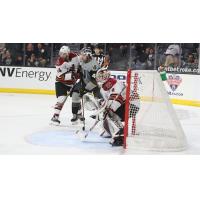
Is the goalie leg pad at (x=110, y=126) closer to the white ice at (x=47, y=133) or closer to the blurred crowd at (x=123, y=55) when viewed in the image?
the white ice at (x=47, y=133)

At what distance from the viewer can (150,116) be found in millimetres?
4652

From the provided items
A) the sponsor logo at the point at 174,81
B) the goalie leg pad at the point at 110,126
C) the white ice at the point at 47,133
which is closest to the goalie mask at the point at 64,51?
the white ice at the point at 47,133

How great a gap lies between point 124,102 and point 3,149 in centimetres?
145

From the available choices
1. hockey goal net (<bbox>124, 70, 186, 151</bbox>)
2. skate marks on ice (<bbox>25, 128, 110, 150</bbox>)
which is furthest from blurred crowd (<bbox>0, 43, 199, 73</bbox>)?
hockey goal net (<bbox>124, 70, 186, 151</bbox>)

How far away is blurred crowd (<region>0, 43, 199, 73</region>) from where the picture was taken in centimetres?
1012

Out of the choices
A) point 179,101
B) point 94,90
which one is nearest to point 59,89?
point 94,90

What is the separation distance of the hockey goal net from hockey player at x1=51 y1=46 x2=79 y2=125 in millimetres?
1344

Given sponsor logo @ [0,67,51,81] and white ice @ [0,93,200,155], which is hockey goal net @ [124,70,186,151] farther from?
sponsor logo @ [0,67,51,81]

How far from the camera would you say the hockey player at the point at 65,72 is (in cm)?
575

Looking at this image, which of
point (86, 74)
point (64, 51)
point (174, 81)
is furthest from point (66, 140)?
point (174, 81)

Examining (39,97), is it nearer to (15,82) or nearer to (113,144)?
(15,82)

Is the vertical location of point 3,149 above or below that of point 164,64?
→ below

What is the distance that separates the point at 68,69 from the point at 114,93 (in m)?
1.31

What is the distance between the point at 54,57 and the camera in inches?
447
